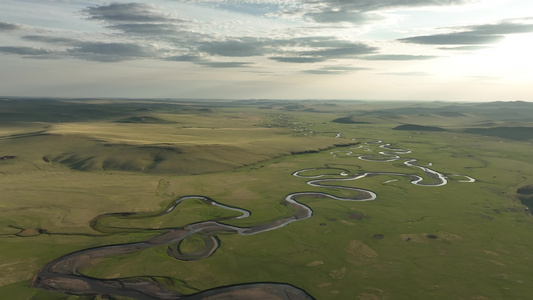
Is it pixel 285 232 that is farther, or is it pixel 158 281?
pixel 285 232

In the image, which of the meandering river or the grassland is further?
the grassland

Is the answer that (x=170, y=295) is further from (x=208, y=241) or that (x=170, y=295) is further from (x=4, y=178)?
(x=4, y=178)

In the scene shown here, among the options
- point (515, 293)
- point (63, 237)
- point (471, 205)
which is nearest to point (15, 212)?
point (63, 237)

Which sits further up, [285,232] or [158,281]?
[285,232]

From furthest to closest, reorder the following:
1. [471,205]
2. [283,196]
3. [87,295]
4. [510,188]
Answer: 1. [510,188]
2. [283,196]
3. [471,205]
4. [87,295]

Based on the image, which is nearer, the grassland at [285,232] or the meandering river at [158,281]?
the meandering river at [158,281]

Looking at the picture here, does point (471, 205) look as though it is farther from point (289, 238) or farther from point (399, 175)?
point (289, 238)

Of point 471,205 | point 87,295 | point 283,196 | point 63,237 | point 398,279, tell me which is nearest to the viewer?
point 87,295

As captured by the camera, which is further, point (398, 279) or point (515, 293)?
point (398, 279)

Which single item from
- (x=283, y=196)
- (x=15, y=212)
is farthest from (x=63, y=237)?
(x=283, y=196)
